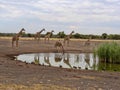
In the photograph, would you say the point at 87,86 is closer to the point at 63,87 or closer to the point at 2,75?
the point at 63,87

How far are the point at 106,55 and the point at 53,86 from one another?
1474 cm

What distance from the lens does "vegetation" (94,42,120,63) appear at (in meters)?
27.2

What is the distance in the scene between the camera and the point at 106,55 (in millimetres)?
27938

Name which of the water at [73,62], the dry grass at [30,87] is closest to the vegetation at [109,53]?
the water at [73,62]

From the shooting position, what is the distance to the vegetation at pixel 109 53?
89.4 feet

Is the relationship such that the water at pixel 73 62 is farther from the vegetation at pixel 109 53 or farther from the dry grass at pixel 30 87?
the dry grass at pixel 30 87

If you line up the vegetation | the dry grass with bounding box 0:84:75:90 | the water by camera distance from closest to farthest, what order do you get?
the dry grass with bounding box 0:84:75:90
the water
the vegetation

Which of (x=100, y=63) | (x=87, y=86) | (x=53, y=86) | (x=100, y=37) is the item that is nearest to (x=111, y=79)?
(x=87, y=86)

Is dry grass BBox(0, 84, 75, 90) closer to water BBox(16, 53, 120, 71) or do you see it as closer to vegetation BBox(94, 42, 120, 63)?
water BBox(16, 53, 120, 71)

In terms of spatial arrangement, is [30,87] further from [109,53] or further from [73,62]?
[109,53]

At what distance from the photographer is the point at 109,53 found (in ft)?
90.6

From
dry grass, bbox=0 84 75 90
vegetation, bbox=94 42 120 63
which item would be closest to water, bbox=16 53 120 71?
vegetation, bbox=94 42 120 63

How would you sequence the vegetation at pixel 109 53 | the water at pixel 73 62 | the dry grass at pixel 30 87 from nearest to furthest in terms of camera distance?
the dry grass at pixel 30 87, the water at pixel 73 62, the vegetation at pixel 109 53

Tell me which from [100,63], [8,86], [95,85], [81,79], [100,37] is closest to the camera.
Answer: [8,86]
